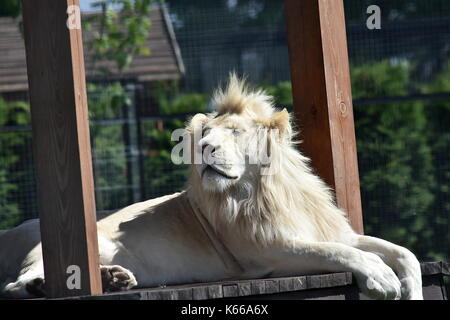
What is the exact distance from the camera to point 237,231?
373cm

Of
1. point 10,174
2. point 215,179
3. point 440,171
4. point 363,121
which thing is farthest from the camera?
point 10,174

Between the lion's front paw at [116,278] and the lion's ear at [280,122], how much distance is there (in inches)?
38.8

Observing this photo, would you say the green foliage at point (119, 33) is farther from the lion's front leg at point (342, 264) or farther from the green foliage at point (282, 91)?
the lion's front leg at point (342, 264)

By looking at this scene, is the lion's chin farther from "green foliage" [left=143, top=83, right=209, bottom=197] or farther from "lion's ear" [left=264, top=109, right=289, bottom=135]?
"green foliage" [left=143, top=83, right=209, bottom=197]

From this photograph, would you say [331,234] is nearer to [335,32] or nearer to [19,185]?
[335,32]

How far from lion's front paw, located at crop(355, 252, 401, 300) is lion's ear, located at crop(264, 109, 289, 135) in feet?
2.52

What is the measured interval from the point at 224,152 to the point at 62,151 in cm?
82

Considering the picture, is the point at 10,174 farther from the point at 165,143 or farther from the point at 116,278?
the point at 116,278

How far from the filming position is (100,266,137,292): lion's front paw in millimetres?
3447

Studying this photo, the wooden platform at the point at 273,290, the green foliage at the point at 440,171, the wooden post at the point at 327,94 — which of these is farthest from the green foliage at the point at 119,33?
the wooden platform at the point at 273,290

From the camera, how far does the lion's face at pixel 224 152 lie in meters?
3.59

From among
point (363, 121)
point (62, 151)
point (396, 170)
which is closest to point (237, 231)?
point (62, 151)

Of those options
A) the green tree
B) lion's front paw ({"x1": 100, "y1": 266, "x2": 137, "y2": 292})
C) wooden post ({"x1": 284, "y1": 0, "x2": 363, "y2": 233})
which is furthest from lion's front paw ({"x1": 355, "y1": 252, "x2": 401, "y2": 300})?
the green tree

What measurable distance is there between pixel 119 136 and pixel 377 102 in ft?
7.96
